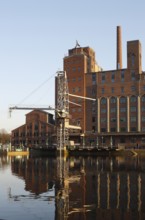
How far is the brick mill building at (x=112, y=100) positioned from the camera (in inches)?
4333

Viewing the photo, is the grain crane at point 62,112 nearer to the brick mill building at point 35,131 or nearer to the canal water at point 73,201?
the brick mill building at point 35,131

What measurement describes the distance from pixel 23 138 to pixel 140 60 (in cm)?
5631

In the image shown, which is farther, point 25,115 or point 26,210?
point 25,115

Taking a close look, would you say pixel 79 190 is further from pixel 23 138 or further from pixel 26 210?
pixel 23 138

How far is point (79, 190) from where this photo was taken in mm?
24750

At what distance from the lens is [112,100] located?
115 m

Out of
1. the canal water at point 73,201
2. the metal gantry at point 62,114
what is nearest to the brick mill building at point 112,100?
the metal gantry at point 62,114

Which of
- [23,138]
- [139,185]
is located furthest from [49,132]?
[139,185]

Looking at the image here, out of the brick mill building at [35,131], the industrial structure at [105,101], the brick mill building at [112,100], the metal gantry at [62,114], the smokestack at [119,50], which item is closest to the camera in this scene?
the metal gantry at [62,114]

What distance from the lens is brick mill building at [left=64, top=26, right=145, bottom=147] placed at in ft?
361

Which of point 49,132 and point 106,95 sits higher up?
point 106,95

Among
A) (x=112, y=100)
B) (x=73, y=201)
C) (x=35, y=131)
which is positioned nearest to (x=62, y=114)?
(x=112, y=100)

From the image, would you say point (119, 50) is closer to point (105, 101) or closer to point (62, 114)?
point (105, 101)

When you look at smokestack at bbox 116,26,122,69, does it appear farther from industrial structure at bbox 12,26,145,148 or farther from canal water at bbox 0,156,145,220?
canal water at bbox 0,156,145,220
